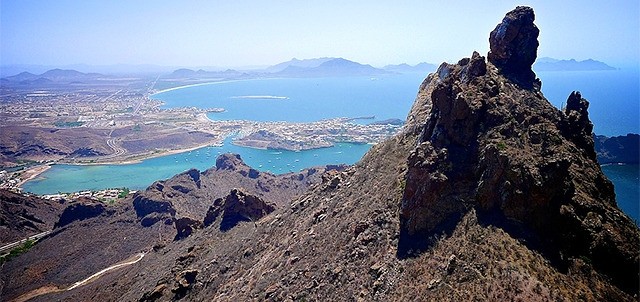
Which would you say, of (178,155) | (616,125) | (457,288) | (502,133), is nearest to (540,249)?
(457,288)

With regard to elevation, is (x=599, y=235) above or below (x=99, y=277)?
above

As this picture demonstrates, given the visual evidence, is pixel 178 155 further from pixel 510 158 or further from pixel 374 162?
pixel 510 158

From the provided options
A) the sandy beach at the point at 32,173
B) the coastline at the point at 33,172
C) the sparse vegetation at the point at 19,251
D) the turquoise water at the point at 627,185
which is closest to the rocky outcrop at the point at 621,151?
the turquoise water at the point at 627,185

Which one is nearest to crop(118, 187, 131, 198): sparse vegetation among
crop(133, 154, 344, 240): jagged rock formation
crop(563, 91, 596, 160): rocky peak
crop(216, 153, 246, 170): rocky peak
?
crop(133, 154, 344, 240): jagged rock formation

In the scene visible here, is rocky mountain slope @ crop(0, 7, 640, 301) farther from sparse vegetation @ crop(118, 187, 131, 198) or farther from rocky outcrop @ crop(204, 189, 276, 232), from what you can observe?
sparse vegetation @ crop(118, 187, 131, 198)

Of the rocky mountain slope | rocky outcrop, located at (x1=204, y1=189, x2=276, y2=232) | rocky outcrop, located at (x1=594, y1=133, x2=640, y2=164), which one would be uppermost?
the rocky mountain slope

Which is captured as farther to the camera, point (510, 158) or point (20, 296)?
point (20, 296)
